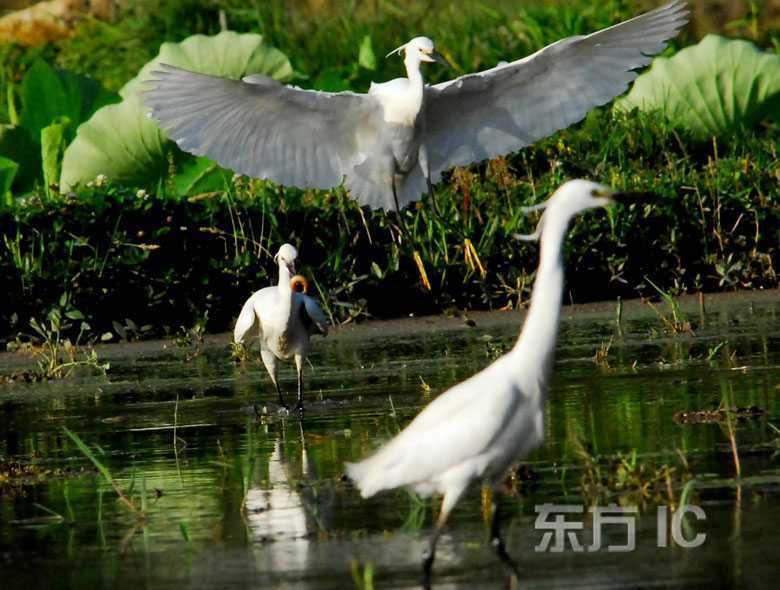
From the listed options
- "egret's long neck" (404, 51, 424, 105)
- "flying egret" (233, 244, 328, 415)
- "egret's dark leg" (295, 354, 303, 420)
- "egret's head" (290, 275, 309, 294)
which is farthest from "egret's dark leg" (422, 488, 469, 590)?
"egret's long neck" (404, 51, 424, 105)

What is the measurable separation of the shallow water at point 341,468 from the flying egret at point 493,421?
248 mm

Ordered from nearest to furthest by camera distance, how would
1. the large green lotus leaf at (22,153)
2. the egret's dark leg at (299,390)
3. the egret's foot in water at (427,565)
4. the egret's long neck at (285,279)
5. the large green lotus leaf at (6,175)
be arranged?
the egret's foot in water at (427,565)
the egret's dark leg at (299,390)
the egret's long neck at (285,279)
the large green lotus leaf at (6,175)
the large green lotus leaf at (22,153)

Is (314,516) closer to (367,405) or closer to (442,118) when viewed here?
(367,405)

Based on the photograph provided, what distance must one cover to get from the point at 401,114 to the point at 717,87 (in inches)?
197

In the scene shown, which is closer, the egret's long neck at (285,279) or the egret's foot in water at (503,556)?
the egret's foot in water at (503,556)

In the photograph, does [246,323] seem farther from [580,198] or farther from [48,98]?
[48,98]

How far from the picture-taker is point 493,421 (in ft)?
14.7

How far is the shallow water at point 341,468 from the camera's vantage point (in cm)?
461

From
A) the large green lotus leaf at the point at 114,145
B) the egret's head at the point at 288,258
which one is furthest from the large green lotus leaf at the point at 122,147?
the egret's head at the point at 288,258

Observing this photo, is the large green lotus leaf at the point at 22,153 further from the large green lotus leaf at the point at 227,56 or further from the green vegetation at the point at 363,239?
the large green lotus leaf at the point at 227,56

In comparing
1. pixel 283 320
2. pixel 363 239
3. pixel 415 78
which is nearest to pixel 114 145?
pixel 363 239

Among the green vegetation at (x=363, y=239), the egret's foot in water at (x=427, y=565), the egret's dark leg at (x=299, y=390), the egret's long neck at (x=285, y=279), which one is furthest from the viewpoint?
the green vegetation at (x=363, y=239)

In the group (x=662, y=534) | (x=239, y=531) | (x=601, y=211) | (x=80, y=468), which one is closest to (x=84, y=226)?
(x=601, y=211)

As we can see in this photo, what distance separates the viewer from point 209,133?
10.0m
